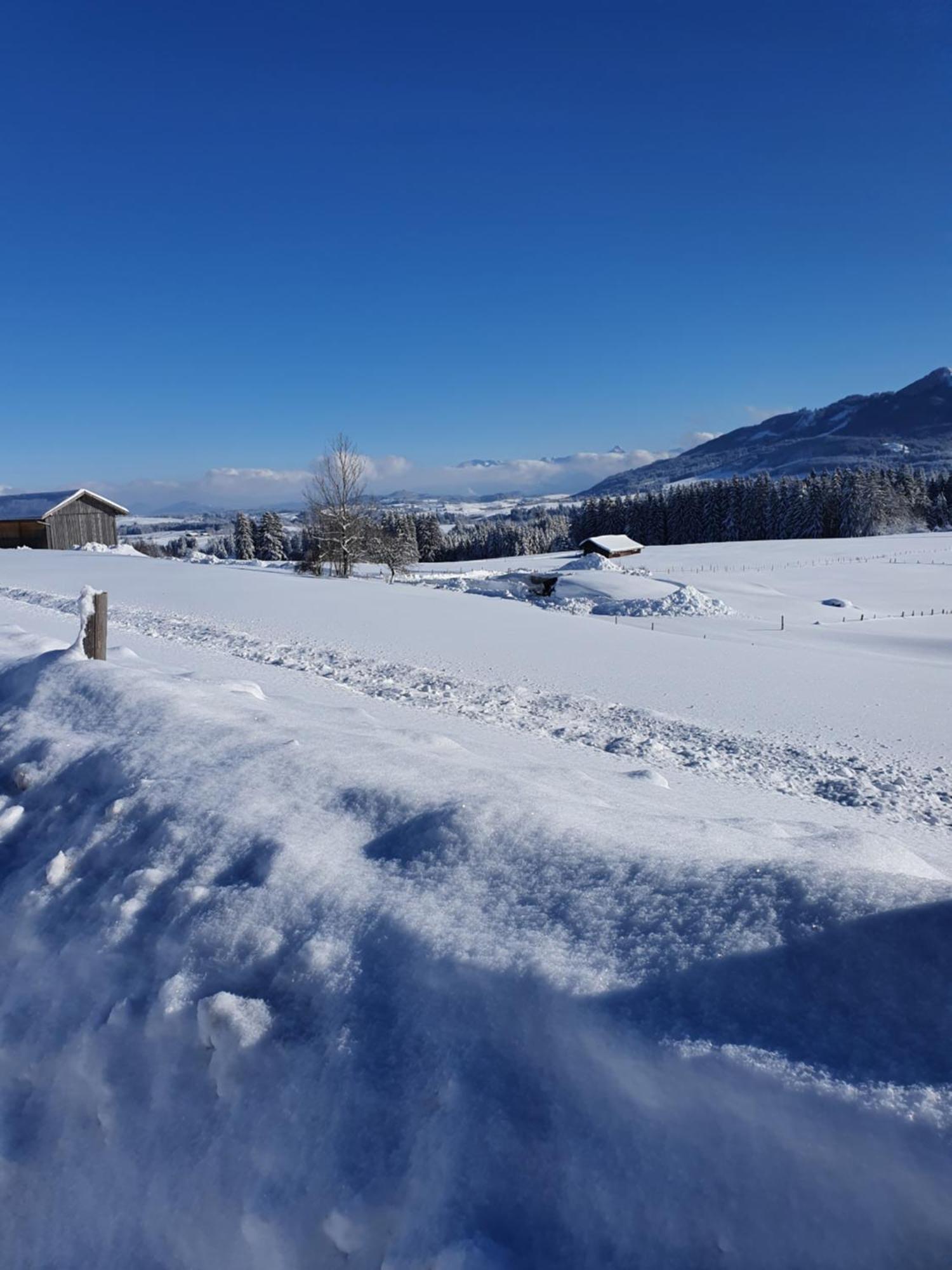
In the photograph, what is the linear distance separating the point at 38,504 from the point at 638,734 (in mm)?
52107

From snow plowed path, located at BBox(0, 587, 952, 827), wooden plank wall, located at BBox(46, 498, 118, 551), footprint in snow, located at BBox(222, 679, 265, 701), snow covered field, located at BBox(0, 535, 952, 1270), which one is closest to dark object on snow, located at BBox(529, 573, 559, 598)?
snow plowed path, located at BBox(0, 587, 952, 827)

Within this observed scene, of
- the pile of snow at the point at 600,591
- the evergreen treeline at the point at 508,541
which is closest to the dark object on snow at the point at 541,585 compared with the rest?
the pile of snow at the point at 600,591

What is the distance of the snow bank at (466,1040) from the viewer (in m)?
2.31

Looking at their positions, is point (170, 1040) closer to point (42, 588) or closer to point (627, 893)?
point (627, 893)

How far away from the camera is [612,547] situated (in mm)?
68688

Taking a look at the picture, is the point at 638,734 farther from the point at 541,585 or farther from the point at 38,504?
the point at 38,504

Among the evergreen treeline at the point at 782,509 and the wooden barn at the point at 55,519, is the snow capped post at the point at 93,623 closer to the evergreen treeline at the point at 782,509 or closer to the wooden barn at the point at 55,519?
the wooden barn at the point at 55,519

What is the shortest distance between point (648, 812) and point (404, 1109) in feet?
9.55

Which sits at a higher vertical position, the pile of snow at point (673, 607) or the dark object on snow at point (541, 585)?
the dark object on snow at point (541, 585)

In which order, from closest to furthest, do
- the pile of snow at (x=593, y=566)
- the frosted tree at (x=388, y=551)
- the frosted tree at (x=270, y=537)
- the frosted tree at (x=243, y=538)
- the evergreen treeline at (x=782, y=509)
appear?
the pile of snow at (x=593, y=566) → the frosted tree at (x=388, y=551) → the frosted tree at (x=243, y=538) → the evergreen treeline at (x=782, y=509) → the frosted tree at (x=270, y=537)

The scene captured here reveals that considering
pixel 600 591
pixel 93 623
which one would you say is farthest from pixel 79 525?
pixel 93 623

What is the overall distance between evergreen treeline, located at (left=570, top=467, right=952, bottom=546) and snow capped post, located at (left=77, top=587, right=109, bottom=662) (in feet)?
276

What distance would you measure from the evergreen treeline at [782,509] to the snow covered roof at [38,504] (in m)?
64.4

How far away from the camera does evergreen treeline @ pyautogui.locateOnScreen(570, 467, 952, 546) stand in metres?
83.9
